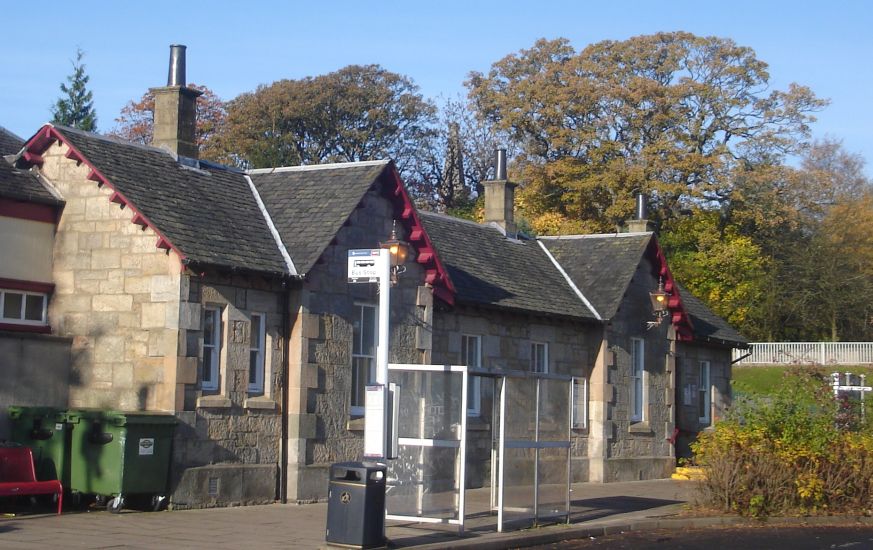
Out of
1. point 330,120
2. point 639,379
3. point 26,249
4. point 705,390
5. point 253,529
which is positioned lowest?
point 253,529

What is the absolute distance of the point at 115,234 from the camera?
17859 mm

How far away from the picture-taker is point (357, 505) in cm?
1315

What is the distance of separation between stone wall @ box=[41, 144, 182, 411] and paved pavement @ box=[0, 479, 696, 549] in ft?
6.30

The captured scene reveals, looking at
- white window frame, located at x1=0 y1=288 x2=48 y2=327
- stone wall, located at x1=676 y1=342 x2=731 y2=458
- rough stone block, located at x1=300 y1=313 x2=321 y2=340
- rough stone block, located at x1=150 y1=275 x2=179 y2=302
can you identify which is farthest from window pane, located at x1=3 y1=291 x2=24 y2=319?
stone wall, located at x1=676 y1=342 x2=731 y2=458

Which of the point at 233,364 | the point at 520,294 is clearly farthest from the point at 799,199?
the point at 233,364

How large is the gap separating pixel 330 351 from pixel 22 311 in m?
Result: 4.68

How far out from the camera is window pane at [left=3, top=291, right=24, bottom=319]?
58.3 feet

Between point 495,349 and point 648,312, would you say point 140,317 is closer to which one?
point 495,349

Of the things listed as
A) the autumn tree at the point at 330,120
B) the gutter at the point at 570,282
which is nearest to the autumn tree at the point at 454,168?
the autumn tree at the point at 330,120

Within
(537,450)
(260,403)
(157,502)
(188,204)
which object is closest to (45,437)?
(157,502)

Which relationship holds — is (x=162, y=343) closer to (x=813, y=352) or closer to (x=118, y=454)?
(x=118, y=454)

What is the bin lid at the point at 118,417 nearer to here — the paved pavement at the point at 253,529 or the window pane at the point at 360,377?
the paved pavement at the point at 253,529

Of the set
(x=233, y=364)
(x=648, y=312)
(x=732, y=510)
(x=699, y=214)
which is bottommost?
(x=732, y=510)

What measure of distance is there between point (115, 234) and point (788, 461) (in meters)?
10.5
